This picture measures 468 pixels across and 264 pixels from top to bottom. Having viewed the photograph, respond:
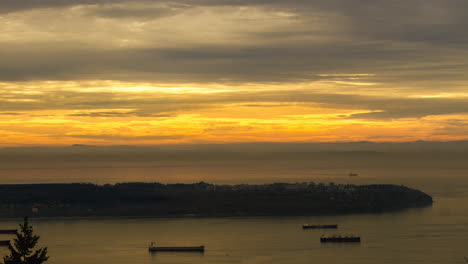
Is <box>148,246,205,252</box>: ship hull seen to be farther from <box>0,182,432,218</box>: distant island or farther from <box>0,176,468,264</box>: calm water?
<box>0,182,432,218</box>: distant island

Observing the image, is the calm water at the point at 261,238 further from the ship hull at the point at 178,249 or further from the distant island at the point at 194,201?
the distant island at the point at 194,201

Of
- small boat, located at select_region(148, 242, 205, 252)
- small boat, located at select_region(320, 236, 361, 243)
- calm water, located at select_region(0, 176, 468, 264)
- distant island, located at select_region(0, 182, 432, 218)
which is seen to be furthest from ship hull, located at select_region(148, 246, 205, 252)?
distant island, located at select_region(0, 182, 432, 218)

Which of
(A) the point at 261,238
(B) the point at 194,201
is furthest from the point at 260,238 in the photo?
(B) the point at 194,201

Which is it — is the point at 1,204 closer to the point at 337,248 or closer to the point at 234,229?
the point at 234,229

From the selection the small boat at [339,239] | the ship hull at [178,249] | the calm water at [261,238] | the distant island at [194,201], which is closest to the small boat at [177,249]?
A: the ship hull at [178,249]

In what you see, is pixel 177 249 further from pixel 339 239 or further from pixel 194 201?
pixel 194 201

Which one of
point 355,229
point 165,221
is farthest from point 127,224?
point 355,229
